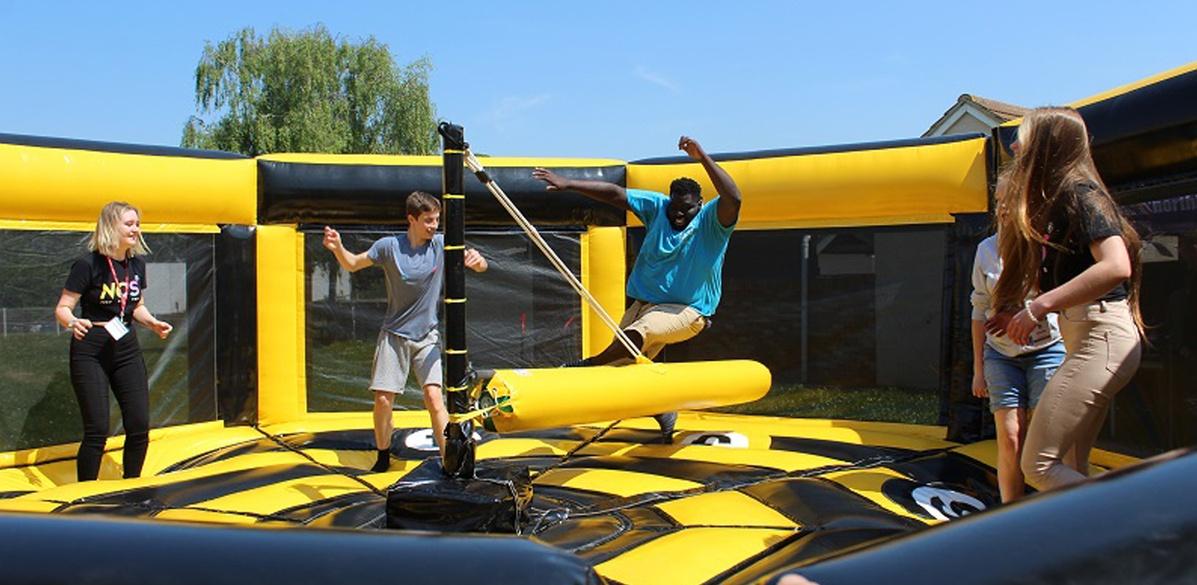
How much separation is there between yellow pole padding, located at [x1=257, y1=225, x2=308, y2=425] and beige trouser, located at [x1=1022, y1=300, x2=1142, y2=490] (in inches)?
153

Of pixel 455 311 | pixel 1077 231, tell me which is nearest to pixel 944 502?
pixel 1077 231

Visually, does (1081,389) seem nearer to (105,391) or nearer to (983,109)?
(105,391)

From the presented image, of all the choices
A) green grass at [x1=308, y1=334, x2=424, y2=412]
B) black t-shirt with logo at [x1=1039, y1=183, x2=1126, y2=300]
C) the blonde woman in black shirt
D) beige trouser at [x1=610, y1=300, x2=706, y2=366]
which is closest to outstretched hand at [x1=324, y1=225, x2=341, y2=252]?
the blonde woman in black shirt

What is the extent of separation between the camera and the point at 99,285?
406 centimetres

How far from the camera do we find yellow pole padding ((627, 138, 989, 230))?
4781 millimetres

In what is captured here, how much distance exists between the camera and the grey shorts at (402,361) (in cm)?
421

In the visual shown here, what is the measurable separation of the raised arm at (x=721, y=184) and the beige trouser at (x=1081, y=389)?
5.69 ft

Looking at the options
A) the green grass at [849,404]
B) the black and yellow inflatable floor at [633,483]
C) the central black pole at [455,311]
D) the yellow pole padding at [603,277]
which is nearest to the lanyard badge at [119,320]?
the black and yellow inflatable floor at [633,483]

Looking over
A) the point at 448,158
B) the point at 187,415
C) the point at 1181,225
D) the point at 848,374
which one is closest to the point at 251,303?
the point at 187,415

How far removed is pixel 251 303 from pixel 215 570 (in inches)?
A: 175

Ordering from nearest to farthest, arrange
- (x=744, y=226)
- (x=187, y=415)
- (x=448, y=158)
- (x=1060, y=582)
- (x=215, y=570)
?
1. (x=1060, y=582)
2. (x=215, y=570)
3. (x=448, y=158)
4. (x=187, y=415)
5. (x=744, y=226)

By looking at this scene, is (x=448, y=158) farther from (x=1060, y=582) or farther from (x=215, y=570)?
(x=1060, y=582)

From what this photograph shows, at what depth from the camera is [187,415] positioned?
16.6 ft

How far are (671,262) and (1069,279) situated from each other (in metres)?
2.12
